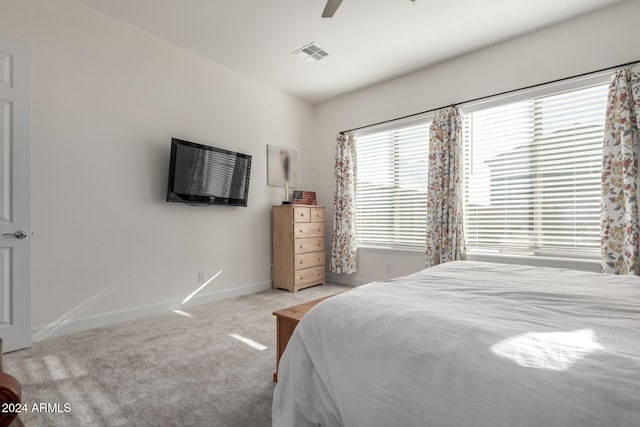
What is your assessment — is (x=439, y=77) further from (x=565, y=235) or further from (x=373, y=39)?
(x=565, y=235)

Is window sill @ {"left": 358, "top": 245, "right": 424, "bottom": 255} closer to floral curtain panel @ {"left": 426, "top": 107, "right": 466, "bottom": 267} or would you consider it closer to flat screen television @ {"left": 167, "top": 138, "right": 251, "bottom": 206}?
floral curtain panel @ {"left": 426, "top": 107, "right": 466, "bottom": 267}

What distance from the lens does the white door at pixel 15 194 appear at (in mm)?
2379

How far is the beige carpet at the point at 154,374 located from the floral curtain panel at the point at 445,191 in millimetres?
2137

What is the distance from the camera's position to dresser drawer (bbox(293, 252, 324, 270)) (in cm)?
434

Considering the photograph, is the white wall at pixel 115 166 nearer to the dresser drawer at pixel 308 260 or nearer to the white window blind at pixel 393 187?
the dresser drawer at pixel 308 260

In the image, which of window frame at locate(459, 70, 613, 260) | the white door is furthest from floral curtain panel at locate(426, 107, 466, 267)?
the white door

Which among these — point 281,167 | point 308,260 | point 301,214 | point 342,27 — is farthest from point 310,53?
point 308,260

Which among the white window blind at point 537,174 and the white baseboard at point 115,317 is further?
the white window blind at point 537,174

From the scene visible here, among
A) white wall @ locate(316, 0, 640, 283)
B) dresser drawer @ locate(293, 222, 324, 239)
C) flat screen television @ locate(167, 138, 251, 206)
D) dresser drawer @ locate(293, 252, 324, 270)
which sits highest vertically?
white wall @ locate(316, 0, 640, 283)

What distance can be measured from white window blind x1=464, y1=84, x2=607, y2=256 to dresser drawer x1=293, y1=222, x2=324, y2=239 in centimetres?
202

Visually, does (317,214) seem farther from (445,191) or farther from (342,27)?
(342,27)

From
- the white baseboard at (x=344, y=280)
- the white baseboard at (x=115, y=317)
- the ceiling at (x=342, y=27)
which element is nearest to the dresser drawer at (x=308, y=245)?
the white baseboard at (x=344, y=280)

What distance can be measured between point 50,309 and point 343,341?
281 centimetres

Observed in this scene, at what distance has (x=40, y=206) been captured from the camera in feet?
8.69
